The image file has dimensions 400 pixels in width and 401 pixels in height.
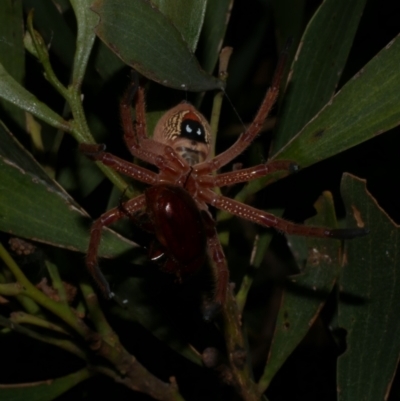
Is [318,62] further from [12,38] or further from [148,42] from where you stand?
[12,38]

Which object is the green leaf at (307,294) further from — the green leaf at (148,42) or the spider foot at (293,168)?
the green leaf at (148,42)

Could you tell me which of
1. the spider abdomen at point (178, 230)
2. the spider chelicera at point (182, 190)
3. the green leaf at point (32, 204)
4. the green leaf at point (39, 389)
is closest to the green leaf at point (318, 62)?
the spider chelicera at point (182, 190)

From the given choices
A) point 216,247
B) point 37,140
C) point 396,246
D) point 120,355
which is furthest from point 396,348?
point 37,140

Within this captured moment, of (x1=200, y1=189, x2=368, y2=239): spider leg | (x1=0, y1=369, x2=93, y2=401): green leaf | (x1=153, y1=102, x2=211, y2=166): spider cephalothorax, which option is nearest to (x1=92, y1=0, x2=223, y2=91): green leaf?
(x1=153, y1=102, x2=211, y2=166): spider cephalothorax

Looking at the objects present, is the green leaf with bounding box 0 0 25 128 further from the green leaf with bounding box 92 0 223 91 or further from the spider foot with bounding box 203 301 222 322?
the spider foot with bounding box 203 301 222 322

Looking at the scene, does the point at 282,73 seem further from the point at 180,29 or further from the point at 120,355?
the point at 120,355

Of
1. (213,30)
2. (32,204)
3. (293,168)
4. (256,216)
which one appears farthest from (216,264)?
(213,30)

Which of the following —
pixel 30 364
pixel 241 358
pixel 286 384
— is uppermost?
pixel 241 358
